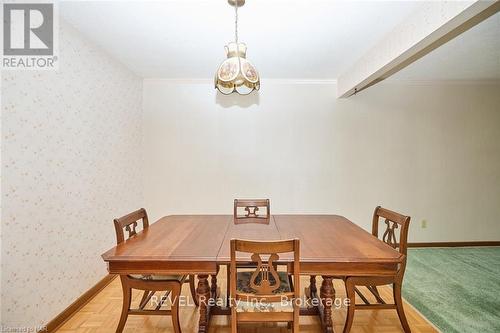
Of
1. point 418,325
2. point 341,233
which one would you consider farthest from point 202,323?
point 418,325

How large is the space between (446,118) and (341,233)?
2.98 m

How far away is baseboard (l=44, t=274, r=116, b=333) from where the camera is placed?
190cm

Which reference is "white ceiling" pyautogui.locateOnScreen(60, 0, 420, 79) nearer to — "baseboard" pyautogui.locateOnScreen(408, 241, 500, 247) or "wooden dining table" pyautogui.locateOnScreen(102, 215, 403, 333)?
"wooden dining table" pyautogui.locateOnScreen(102, 215, 403, 333)

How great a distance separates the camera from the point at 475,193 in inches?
143

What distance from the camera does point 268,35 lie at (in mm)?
2238

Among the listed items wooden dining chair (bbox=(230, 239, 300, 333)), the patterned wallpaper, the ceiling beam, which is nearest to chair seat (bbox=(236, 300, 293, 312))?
wooden dining chair (bbox=(230, 239, 300, 333))

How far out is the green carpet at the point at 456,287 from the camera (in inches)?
79.4

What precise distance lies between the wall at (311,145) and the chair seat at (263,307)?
2.05 m

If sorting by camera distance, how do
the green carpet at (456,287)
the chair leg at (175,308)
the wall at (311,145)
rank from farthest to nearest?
the wall at (311,145) < the green carpet at (456,287) < the chair leg at (175,308)

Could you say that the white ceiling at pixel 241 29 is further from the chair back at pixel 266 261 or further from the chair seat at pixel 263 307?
the chair seat at pixel 263 307

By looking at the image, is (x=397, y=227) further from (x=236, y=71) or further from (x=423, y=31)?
(x=236, y=71)

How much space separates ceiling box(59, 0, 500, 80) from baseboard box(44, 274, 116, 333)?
2.36m

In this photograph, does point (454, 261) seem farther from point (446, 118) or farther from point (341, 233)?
point (341, 233)

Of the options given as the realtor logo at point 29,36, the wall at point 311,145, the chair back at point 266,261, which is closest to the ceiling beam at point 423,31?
the wall at point 311,145
